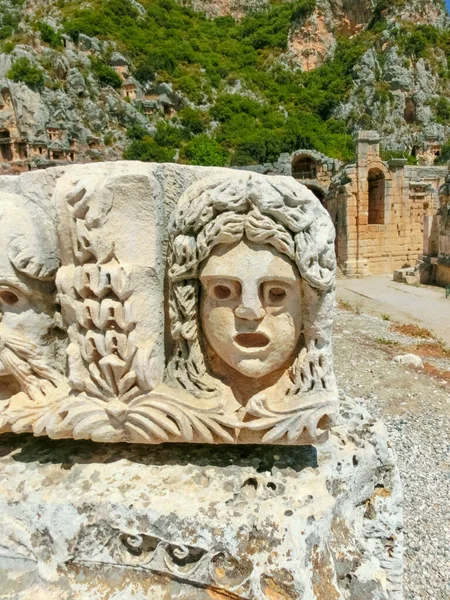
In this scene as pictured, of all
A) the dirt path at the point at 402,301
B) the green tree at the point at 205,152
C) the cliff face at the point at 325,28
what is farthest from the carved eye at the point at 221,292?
the cliff face at the point at 325,28

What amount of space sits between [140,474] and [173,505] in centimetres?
25

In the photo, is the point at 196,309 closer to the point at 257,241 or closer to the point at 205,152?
the point at 257,241

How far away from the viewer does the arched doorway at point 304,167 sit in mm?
27938

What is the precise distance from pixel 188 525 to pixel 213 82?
56.6m

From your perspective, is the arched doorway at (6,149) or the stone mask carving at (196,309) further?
the arched doorway at (6,149)

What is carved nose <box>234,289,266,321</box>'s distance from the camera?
5.18ft

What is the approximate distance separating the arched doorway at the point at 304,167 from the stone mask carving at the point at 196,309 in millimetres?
27462

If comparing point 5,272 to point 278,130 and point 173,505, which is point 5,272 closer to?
point 173,505

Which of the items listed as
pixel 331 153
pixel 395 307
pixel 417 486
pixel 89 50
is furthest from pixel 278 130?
pixel 417 486

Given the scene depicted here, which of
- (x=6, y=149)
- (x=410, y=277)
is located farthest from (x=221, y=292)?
(x=6, y=149)

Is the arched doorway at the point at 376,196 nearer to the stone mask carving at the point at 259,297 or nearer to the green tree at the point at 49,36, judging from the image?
the stone mask carving at the point at 259,297

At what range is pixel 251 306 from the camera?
1.58 meters

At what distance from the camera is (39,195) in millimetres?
1899

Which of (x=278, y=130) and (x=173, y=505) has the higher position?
(x=278, y=130)
